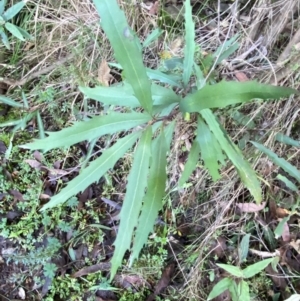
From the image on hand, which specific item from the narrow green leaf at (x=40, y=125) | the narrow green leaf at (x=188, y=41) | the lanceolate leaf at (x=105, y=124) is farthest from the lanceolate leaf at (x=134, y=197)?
the narrow green leaf at (x=40, y=125)

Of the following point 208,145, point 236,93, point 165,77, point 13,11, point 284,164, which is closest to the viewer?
point 236,93

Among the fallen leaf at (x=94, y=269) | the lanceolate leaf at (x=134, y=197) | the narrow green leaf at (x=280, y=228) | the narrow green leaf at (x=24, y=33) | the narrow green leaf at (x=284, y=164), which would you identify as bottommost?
the fallen leaf at (x=94, y=269)

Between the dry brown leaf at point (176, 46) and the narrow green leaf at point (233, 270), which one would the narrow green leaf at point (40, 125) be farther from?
the narrow green leaf at point (233, 270)

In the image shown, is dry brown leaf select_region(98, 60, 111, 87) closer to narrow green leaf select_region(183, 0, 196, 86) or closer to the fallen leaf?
Result: narrow green leaf select_region(183, 0, 196, 86)

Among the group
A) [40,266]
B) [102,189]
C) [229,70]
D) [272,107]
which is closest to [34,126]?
[102,189]

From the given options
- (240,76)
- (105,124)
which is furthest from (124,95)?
(240,76)

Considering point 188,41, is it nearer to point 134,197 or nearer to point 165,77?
point 165,77
